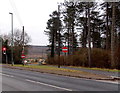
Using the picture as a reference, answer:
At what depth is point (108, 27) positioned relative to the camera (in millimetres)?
42562

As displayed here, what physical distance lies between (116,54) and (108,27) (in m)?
14.2

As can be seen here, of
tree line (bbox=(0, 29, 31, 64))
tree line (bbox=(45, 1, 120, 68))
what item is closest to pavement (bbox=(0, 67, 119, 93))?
tree line (bbox=(45, 1, 120, 68))

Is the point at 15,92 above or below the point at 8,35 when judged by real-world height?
below

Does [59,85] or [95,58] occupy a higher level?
[95,58]

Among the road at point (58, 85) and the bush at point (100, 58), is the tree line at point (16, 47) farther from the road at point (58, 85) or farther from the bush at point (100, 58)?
the road at point (58, 85)

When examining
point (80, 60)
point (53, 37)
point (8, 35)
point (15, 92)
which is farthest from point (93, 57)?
point (8, 35)

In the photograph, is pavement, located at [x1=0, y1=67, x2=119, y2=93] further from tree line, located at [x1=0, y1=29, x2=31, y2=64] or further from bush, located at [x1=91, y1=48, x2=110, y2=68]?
tree line, located at [x1=0, y1=29, x2=31, y2=64]

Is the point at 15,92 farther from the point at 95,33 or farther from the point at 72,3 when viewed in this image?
the point at 95,33

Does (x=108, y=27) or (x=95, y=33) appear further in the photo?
(x=95, y=33)

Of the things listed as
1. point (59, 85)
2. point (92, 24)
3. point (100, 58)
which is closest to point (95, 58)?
point (100, 58)

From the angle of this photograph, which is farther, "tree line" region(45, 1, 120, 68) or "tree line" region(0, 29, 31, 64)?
"tree line" region(0, 29, 31, 64)

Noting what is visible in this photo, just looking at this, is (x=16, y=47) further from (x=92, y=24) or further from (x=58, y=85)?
(x=58, y=85)

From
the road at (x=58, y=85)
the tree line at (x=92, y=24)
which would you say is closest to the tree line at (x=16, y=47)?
the tree line at (x=92, y=24)

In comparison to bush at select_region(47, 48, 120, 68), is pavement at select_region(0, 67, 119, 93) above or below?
below
